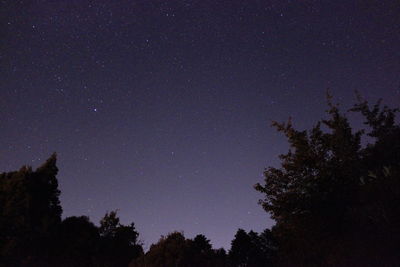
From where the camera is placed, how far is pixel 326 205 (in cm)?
1284

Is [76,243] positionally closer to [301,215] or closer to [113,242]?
[113,242]

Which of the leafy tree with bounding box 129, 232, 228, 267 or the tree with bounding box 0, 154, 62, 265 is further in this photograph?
the leafy tree with bounding box 129, 232, 228, 267

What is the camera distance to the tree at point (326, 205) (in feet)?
34.6

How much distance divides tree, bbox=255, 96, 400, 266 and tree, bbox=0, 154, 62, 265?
54.3 ft

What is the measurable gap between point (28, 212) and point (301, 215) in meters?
18.8

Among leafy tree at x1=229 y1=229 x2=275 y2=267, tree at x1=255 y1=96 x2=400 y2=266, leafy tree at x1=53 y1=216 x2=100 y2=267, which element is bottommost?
tree at x1=255 y1=96 x2=400 y2=266

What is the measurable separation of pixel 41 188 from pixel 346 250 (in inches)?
855

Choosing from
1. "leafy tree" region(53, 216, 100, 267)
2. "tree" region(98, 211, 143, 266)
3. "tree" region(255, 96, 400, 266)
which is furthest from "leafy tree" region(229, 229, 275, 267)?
"tree" region(255, 96, 400, 266)

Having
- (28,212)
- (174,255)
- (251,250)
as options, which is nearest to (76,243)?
(28,212)

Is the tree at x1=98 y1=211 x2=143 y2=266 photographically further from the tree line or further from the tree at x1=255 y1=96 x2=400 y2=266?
the tree at x1=255 y1=96 x2=400 y2=266

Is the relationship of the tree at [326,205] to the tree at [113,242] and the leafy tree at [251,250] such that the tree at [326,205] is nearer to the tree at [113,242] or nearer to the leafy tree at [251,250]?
the tree at [113,242]

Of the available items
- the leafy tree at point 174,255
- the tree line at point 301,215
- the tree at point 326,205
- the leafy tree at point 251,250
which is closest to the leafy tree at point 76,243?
the tree line at point 301,215

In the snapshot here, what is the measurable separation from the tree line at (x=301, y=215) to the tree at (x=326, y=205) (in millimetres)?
32

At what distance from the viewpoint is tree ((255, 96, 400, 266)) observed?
1055 cm
